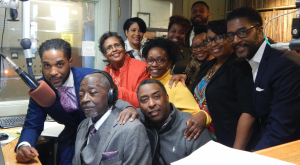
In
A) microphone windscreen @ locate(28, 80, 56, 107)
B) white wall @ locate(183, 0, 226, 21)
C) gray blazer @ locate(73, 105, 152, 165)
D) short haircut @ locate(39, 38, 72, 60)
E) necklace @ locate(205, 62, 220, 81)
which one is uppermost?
white wall @ locate(183, 0, 226, 21)

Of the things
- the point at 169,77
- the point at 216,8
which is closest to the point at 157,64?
the point at 169,77

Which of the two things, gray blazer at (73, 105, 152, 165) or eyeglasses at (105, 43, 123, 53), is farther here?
eyeglasses at (105, 43, 123, 53)

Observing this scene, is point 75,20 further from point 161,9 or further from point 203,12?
point 203,12

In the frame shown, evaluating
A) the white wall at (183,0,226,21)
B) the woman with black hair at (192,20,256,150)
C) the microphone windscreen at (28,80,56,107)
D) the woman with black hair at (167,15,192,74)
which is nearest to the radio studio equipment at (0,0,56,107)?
the microphone windscreen at (28,80,56,107)

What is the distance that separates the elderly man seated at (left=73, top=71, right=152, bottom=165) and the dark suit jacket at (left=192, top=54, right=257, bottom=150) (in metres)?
0.59

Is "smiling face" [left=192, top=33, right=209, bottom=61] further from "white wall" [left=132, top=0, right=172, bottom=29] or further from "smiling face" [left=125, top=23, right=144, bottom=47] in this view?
"white wall" [left=132, top=0, right=172, bottom=29]

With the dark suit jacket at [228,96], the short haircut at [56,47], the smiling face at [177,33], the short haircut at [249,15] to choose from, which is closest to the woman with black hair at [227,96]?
the dark suit jacket at [228,96]

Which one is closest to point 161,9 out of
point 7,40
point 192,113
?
point 7,40

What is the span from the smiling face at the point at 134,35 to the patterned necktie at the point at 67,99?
99 cm

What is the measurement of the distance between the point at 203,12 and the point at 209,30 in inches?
47.1

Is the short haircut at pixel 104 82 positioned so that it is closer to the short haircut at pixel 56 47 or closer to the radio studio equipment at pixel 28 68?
the radio studio equipment at pixel 28 68

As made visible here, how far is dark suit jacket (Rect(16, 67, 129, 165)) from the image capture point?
6.49 ft

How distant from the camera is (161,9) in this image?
3.61 m

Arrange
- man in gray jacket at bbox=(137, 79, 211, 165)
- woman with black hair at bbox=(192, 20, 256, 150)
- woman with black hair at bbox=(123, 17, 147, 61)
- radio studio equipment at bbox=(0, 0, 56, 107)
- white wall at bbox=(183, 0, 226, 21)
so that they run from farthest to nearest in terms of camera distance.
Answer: white wall at bbox=(183, 0, 226, 21), woman with black hair at bbox=(123, 17, 147, 61), woman with black hair at bbox=(192, 20, 256, 150), man in gray jacket at bbox=(137, 79, 211, 165), radio studio equipment at bbox=(0, 0, 56, 107)
